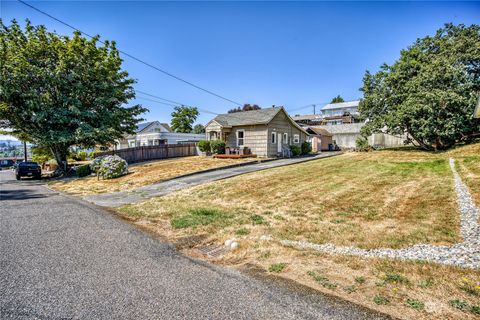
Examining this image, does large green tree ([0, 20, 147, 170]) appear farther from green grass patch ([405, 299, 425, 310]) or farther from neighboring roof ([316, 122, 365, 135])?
neighboring roof ([316, 122, 365, 135])

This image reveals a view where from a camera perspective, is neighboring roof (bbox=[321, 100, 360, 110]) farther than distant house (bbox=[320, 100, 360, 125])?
Yes

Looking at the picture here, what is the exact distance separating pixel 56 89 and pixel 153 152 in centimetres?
1092

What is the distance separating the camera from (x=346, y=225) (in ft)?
18.2

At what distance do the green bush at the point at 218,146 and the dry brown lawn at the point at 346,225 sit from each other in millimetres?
12498

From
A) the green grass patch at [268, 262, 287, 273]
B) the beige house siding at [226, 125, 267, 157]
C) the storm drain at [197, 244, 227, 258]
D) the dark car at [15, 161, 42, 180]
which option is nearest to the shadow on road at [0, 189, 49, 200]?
the dark car at [15, 161, 42, 180]

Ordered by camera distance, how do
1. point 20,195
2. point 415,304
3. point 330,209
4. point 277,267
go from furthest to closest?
point 20,195, point 330,209, point 277,267, point 415,304

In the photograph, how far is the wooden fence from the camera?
25703 mm

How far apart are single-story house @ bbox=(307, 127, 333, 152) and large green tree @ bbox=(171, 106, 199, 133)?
31075 mm

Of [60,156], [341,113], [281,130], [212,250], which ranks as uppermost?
[341,113]

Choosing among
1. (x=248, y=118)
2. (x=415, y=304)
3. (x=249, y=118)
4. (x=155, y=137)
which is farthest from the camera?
(x=155, y=137)

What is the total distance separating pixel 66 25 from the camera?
13.0m

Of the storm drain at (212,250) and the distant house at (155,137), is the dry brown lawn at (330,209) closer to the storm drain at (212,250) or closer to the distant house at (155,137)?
the storm drain at (212,250)

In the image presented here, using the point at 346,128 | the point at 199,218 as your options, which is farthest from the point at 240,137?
the point at 346,128

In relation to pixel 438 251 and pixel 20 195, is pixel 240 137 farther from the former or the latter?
pixel 438 251
